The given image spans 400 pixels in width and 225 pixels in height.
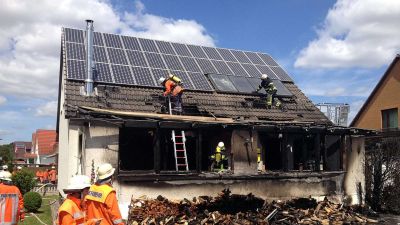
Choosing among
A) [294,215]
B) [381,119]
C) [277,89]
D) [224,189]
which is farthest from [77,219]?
[381,119]

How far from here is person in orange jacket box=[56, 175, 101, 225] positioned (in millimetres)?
4715

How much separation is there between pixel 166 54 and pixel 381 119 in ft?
55.9

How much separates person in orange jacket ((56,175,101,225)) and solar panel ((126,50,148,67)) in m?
11.5

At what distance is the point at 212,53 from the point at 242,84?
2.99 metres

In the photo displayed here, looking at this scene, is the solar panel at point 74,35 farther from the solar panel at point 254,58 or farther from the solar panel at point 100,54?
the solar panel at point 254,58

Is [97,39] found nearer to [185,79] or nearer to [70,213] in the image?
[185,79]

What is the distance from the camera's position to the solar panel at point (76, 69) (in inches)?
556

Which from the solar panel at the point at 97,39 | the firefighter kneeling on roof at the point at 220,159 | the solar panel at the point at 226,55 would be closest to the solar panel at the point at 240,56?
the solar panel at the point at 226,55

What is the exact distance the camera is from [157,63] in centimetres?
1664

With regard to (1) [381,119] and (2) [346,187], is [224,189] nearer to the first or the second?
(2) [346,187]

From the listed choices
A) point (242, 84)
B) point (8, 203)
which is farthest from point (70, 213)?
point (242, 84)

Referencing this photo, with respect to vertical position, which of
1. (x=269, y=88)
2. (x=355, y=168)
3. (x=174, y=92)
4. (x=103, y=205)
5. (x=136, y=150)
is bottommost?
(x=355, y=168)

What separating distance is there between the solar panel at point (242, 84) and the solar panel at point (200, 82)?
1264 millimetres

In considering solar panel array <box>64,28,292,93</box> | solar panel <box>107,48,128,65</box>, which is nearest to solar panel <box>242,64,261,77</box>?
solar panel array <box>64,28,292,93</box>
